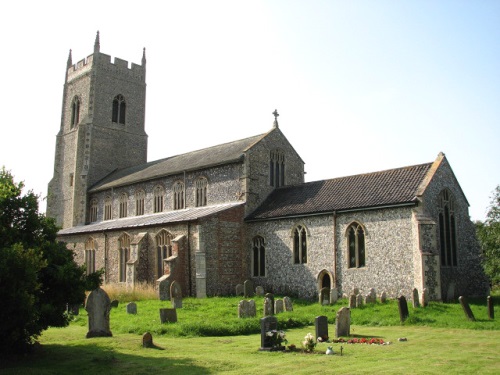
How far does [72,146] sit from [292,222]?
24671mm

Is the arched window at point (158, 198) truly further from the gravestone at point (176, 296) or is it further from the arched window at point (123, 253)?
the gravestone at point (176, 296)

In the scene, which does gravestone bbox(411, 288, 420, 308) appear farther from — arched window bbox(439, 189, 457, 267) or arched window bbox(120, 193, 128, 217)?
arched window bbox(120, 193, 128, 217)

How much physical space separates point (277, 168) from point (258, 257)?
6244mm

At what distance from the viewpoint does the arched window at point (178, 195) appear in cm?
3212

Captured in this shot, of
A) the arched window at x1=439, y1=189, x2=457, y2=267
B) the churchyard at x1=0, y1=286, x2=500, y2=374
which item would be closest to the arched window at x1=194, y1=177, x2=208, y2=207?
the churchyard at x1=0, y1=286, x2=500, y2=374

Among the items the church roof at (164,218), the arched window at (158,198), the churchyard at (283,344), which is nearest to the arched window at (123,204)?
the church roof at (164,218)

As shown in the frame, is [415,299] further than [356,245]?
No

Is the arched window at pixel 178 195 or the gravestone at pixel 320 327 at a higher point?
the arched window at pixel 178 195

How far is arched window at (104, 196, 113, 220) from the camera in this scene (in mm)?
38219

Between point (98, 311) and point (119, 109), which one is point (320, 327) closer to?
point (98, 311)

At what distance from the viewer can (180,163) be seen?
34.5m

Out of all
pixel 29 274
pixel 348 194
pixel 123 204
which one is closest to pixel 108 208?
pixel 123 204

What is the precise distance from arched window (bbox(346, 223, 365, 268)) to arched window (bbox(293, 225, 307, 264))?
251 centimetres

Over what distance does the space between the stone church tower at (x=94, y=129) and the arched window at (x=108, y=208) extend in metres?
2.41
